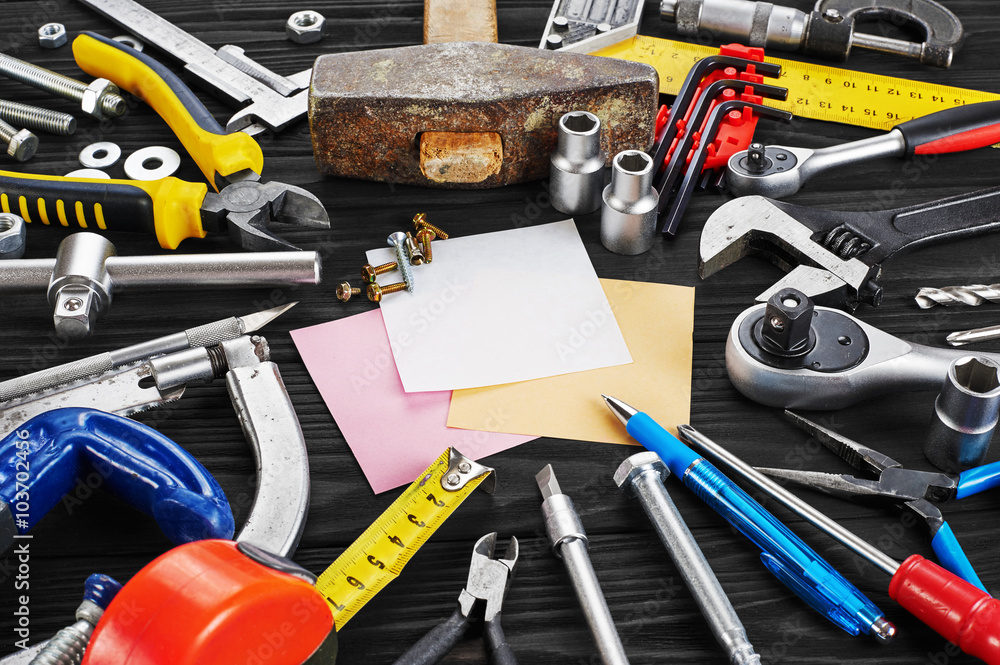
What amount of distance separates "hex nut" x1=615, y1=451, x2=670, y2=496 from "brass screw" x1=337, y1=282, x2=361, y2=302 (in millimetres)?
480

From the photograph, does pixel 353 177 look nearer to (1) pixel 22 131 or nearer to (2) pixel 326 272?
(2) pixel 326 272

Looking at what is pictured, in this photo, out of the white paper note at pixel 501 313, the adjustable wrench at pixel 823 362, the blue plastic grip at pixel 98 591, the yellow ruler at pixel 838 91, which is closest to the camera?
the blue plastic grip at pixel 98 591

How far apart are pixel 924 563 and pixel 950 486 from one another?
0.13m

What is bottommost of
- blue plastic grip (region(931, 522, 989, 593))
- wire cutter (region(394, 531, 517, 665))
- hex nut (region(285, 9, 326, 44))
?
wire cutter (region(394, 531, 517, 665))

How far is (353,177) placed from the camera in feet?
4.69

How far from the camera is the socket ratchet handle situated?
105cm

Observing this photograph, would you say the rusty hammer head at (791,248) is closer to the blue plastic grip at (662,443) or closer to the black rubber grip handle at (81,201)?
the blue plastic grip at (662,443)

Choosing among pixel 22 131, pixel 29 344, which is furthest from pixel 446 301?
pixel 22 131

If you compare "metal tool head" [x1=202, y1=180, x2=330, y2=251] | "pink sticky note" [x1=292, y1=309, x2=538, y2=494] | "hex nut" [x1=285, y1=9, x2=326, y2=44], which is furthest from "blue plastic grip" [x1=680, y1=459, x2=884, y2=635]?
"hex nut" [x1=285, y1=9, x2=326, y2=44]

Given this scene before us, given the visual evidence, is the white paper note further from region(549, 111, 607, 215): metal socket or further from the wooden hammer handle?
the wooden hammer handle

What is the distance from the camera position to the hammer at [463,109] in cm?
132

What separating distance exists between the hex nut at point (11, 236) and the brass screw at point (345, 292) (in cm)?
48

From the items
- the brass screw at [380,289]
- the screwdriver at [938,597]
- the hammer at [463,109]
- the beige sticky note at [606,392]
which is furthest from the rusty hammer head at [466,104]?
the screwdriver at [938,597]

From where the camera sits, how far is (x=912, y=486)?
96cm
